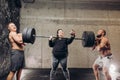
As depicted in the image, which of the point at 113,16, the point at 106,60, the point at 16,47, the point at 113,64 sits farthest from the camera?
the point at 113,16

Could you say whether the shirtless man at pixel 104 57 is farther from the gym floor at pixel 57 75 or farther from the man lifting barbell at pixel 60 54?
the man lifting barbell at pixel 60 54

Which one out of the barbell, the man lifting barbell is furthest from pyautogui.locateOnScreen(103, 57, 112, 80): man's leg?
the man lifting barbell

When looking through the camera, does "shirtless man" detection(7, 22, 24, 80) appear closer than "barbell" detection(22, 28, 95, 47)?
Yes

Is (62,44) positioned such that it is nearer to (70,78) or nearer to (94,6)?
(70,78)

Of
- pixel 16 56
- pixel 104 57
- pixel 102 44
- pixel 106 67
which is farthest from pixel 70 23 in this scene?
pixel 16 56

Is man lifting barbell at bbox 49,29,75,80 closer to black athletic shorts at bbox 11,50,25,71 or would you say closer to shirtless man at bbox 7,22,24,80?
shirtless man at bbox 7,22,24,80

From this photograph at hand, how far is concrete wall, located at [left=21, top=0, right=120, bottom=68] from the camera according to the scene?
8.66 meters

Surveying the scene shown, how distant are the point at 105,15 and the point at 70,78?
383 centimetres

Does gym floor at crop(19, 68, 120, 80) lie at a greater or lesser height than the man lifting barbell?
lesser

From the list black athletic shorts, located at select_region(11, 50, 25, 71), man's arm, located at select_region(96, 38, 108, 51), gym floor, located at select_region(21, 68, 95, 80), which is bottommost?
gym floor, located at select_region(21, 68, 95, 80)

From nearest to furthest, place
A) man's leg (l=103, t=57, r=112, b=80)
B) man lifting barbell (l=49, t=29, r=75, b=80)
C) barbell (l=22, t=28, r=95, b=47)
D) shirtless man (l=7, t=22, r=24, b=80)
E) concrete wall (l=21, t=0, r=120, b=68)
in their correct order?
shirtless man (l=7, t=22, r=24, b=80) → barbell (l=22, t=28, r=95, b=47) → man's leg (l=103, t=57, r=112, b=80) → man lifting barbell (l=49, t=29, r=75, b=80) → concrete wall (l=21, t=0, r=120, b=68)

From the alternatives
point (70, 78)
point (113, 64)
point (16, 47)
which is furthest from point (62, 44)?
point (113, 64)

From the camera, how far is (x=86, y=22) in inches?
355

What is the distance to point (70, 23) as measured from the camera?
8938 millimetres
